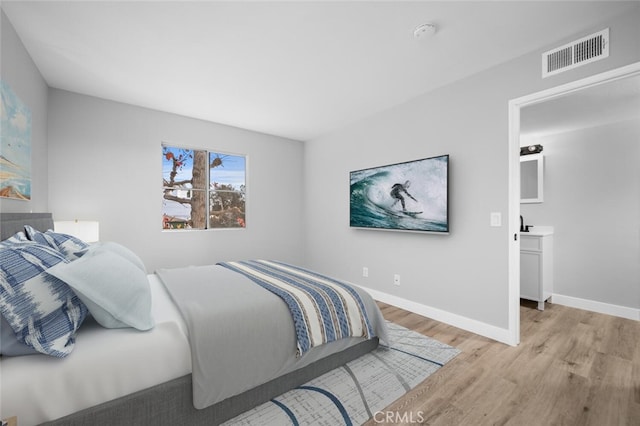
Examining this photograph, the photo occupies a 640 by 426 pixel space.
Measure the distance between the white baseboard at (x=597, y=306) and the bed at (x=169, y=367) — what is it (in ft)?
11.2

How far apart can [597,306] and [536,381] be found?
2361 millimetres

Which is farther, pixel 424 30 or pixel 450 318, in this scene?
pixel 450 318

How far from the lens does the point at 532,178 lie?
159 inches

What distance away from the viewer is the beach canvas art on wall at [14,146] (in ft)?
6.12

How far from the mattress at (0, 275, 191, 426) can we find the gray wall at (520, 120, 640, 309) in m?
4.56

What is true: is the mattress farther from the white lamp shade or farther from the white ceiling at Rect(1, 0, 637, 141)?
the white ceiling at Rect(1, 0, 637, 141)

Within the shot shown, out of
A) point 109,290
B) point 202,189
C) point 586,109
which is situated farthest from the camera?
point 202,189

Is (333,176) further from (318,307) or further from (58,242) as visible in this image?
(58,242)

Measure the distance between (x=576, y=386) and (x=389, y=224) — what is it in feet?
6.86

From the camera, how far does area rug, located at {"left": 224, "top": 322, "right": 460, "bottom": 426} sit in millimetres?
1564

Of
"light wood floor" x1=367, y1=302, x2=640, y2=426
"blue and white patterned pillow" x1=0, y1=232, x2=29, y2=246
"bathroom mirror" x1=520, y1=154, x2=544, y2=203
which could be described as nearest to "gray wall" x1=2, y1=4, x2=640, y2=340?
"light wood floor" x1=367, y1=302, x2=640, y2=426

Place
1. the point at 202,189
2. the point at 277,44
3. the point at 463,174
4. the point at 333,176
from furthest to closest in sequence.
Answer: the point at 333,176, the point at 202,189, the point at 463,174, the point at 277,44

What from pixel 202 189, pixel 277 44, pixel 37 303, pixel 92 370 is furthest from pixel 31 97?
pixel 92 370

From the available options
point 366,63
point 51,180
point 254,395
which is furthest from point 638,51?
point 51,180
